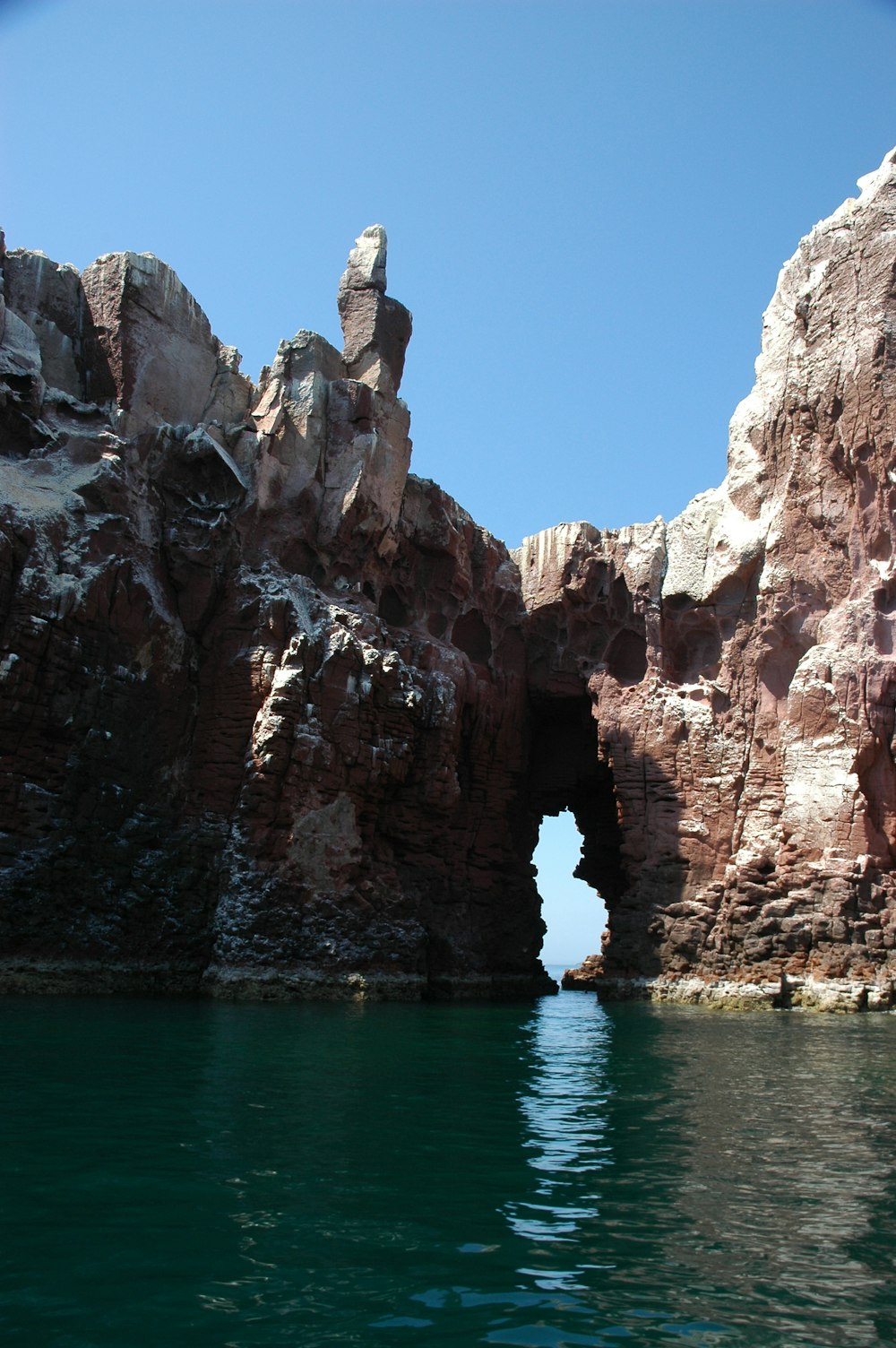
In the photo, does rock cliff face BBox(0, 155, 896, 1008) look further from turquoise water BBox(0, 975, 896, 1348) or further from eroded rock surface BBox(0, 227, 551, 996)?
turquoise water BBox(0, 975, 896, 1348)

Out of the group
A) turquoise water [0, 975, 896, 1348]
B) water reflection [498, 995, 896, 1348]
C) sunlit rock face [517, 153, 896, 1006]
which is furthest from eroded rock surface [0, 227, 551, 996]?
water reflection [498, 995, 896, 1348]

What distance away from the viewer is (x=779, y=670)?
121 ft

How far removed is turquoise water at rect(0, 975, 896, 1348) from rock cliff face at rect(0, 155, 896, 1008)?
40.9 feet

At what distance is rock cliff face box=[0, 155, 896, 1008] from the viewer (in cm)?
2934

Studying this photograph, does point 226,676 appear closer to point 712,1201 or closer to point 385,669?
point 385,669

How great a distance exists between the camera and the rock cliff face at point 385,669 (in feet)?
96.3

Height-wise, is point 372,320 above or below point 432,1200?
above

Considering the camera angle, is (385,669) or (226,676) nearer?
(226,676)

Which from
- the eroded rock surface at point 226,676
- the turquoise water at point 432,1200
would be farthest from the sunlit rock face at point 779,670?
the turquoise water at point 432,1200

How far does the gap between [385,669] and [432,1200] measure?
84.4ft

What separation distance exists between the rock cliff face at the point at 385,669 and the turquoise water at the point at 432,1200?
12.5 meters

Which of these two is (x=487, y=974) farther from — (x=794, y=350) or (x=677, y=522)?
(x=794, y=350)

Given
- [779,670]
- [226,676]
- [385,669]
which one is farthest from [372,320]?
[779,670]

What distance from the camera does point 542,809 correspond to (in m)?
46.5
